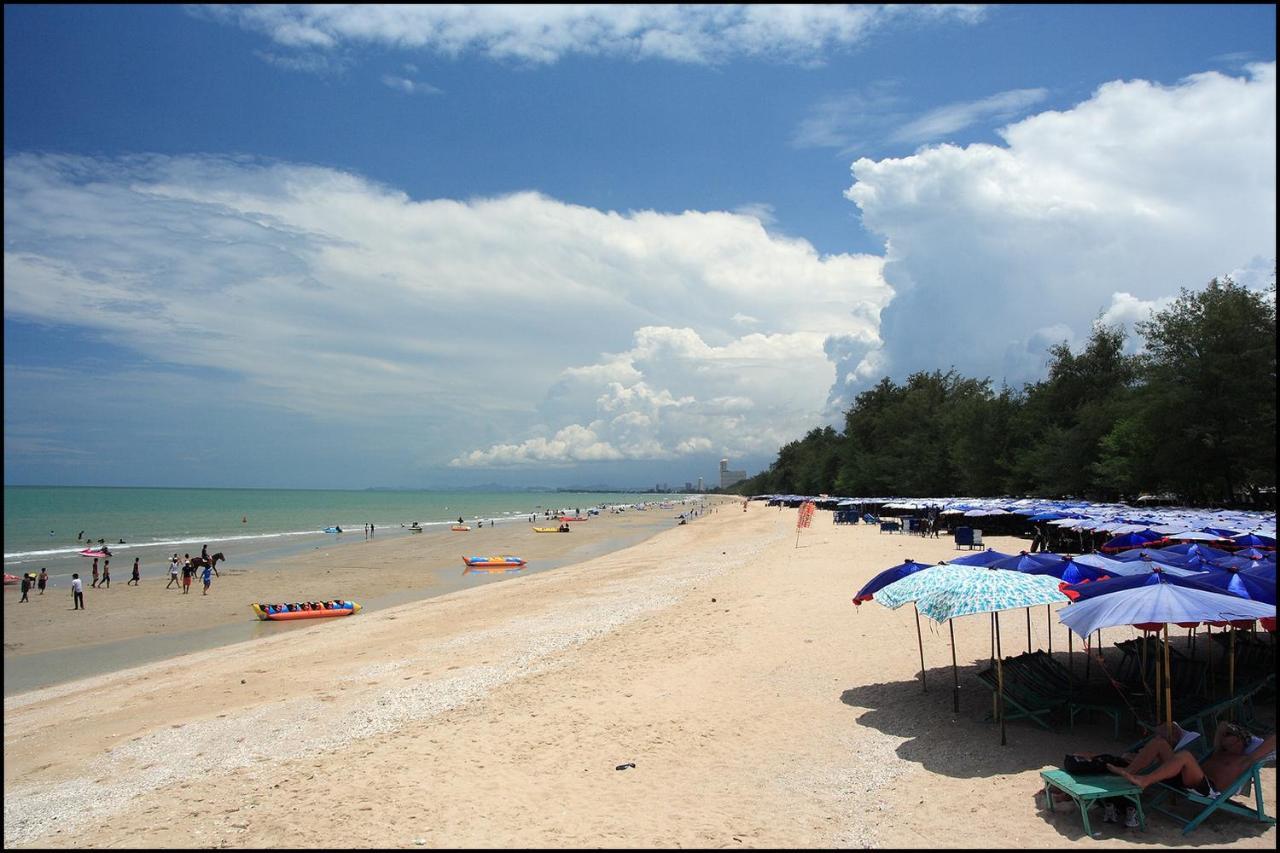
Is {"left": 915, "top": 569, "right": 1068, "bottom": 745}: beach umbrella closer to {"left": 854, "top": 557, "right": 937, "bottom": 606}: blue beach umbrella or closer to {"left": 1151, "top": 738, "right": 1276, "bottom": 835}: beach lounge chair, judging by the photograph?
{"left": 854, "top": 557, "right": 937, "bottom": 606}: blue beach umbrella

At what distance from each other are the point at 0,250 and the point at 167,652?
52.9 feet

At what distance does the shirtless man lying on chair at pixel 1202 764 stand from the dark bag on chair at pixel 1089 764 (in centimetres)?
11

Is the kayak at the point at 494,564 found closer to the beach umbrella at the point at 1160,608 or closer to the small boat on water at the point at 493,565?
the small boat on water at the point at 493,565

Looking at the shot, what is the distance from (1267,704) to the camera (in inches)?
369

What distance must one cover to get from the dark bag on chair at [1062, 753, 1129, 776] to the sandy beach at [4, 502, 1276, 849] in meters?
0.47

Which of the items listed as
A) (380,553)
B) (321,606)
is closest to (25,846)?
(321,606)

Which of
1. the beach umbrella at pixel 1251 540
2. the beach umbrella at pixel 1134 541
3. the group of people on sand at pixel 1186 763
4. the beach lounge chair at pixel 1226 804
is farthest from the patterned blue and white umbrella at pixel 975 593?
the beach umbrella at pixel 1251 540

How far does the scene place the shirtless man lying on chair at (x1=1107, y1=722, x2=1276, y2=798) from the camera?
21.5ft

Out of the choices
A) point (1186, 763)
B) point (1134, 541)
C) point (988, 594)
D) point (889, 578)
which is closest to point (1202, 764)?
point (1186, 763)

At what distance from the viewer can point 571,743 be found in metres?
9.34

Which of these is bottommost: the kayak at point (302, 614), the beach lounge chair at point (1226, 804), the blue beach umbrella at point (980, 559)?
the kayak at point (302, 614)

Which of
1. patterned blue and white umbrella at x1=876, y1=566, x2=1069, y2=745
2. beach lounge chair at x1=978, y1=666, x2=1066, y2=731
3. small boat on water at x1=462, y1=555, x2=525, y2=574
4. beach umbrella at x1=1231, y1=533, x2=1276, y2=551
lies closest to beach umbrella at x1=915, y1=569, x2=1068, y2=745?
patterned blue and white umbrella at x1=876, y1=566, x2=1069, y2=745

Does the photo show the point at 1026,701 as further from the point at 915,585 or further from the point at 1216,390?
the point at 1216,390

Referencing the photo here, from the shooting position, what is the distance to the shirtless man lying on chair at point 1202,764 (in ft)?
21.5
